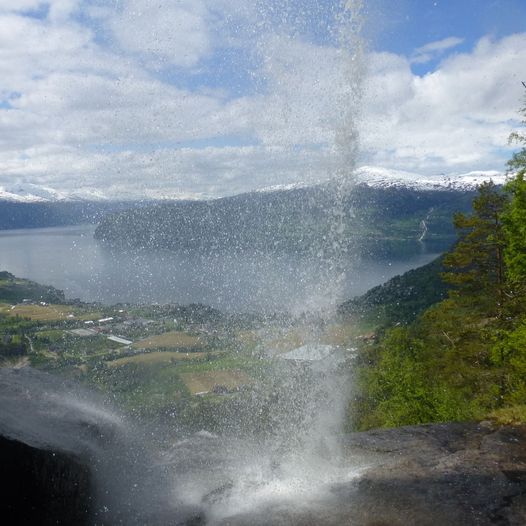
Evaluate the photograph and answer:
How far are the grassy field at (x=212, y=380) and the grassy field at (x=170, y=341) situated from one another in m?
17.2

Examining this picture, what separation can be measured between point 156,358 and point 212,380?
20.2 metres

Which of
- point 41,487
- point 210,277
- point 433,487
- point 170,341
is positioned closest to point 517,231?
point 433,487

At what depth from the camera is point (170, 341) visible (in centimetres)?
9781

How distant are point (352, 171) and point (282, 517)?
10.3 metres

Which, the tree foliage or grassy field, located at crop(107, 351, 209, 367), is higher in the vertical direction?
the tree foliage

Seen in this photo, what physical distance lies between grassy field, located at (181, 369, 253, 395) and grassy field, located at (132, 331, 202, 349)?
17.2 meters

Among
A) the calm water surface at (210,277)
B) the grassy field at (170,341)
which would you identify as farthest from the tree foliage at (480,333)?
the grassy field at (170,341)

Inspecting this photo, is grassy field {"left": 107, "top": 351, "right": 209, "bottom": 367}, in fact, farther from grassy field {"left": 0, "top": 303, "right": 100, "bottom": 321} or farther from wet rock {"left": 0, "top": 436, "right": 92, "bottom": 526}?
wet rock {"left": 0, "top": 436, "right": 92, "bottom": 526}

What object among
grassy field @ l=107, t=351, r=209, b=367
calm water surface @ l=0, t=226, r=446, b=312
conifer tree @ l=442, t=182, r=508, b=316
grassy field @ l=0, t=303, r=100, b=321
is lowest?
grassy field @ l=107, t=351, r=209, b=367

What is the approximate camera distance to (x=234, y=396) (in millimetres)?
60219

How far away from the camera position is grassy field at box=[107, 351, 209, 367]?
82.9 meters

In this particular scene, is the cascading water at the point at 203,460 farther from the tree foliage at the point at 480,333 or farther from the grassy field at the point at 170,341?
the grassy field at the point at 170,341

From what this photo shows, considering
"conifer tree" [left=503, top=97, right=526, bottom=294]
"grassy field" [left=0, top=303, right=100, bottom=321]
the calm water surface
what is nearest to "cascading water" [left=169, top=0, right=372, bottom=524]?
"conifer tree" [left=503, top=97, right=526, bottom=294]

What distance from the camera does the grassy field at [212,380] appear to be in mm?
65500
